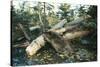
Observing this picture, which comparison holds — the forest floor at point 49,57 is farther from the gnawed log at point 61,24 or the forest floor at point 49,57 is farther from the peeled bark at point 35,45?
the gnawed log at point 61,24

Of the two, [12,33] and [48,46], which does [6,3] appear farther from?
[48,46]

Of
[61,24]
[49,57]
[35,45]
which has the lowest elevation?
[49,57]

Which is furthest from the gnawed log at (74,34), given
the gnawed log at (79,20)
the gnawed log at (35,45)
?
the gnawed log at (35,45)

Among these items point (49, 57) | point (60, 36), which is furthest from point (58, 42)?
point (49, 57)

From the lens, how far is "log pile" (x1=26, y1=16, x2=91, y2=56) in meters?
2.48

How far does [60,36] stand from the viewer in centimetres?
260

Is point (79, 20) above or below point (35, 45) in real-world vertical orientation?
above

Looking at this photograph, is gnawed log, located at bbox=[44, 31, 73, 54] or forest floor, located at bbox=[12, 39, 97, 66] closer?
forest floor, located at bbox=[12, 39, 97, 66]

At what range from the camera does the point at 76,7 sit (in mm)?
2701

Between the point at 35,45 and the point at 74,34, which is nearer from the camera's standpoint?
the point at 35,45

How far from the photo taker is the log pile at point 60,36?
248 centimetres

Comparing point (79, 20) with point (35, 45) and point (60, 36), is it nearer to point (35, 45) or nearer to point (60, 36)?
point (60, 36)

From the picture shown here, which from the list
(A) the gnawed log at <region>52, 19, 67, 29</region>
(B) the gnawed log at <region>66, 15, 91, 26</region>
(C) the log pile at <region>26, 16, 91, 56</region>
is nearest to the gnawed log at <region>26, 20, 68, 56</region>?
(C) the log pile at <region>26, 16, 91, 56</region>

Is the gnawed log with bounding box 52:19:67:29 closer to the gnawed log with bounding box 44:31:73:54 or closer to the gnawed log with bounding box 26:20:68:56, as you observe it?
the gnawed log with bounding box 44:31:73:54
